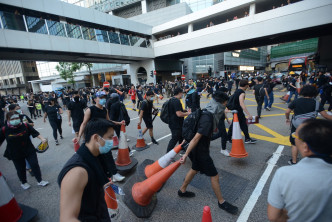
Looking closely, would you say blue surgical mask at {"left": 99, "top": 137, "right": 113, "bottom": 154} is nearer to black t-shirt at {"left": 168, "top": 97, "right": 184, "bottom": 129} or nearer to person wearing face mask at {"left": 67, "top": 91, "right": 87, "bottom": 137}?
black t-shirt at {"left": 168, "top": 97, "right": 184, "bottom": 129}

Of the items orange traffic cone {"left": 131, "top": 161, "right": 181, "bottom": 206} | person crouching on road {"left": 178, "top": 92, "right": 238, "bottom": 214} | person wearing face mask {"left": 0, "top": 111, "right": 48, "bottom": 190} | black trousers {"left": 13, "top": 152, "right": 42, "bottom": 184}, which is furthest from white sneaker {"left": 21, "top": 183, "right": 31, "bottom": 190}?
person crouching on road {"left": 178, "top": 92, "right": 238, "bottom": 214}

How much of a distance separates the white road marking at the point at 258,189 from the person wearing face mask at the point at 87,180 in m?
2.02

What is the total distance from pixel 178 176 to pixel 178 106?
158cm

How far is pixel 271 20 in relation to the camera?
18750 mm

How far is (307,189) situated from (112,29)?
89.9 feet

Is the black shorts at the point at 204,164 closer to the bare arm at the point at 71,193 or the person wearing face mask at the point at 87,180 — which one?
the person wearing face mask at the point at 87,180

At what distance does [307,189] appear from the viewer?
1.05m

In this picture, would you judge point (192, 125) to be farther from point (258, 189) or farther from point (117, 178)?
point (117, 178)

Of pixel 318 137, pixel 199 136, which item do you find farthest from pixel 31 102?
pixel 318 137

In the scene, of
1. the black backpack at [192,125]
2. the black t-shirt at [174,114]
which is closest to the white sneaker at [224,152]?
the black t-shirt at [174,114]

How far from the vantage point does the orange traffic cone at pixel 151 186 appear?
2477 mm

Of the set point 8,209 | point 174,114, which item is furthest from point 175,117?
point 8,209

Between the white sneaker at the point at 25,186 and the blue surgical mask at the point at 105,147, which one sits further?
the white sneaker at the point at 25,186

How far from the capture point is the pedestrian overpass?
1524cm
